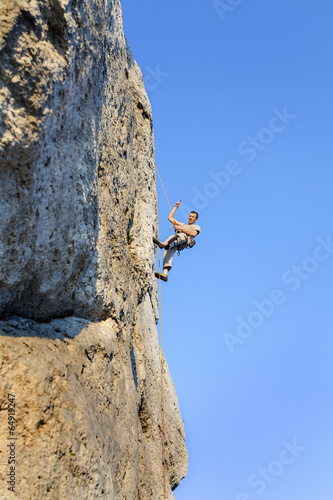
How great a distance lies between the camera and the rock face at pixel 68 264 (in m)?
5.12

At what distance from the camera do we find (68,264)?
666cm

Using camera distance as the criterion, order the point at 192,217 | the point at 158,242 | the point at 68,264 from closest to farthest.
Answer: the point at 68,264
the point at 158,242
the point at 192,217

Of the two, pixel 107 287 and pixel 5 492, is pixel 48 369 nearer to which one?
pixel 5 492

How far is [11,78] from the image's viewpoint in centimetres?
490

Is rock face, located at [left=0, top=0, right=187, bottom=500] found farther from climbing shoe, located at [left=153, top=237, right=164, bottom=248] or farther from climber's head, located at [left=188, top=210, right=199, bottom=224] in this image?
climber's head, located at [left=188, top=210, right=199, bottom=224]

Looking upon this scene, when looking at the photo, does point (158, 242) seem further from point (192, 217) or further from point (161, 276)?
point (192, 217)

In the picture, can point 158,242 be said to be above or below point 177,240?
below

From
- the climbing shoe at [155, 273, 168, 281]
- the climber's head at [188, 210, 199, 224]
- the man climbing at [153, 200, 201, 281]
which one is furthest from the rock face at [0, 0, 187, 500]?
the climber's head at [188, 210, 199, 224]

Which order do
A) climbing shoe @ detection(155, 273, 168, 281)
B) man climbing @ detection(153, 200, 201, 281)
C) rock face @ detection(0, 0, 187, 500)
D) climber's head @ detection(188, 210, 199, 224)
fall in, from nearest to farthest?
1. rock face @ detection(0, 0, 187, 500)
2. climbing shoe @ detection(155, 273, 168, 281)
3. man climbing @ detection(153, 200, 201, 281)
4. climber's head @ detection(188, 210, 199, 224)

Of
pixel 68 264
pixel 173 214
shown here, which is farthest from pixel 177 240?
pixel 68 264

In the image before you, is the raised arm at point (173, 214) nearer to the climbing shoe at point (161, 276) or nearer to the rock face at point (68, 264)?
the climbing shoe at point (161, 276)

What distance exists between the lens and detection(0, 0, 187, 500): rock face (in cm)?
512

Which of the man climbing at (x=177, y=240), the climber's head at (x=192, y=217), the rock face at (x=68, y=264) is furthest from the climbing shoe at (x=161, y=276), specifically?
the rock face at (x=68, y=264)

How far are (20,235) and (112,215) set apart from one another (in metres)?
3.19
